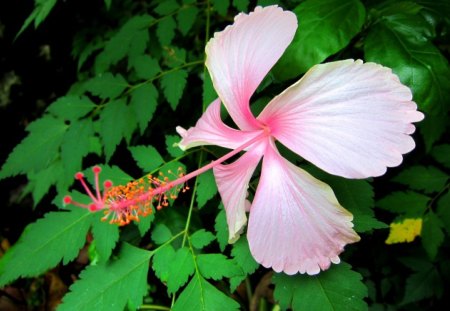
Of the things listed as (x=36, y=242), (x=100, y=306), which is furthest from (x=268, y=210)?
(x=36, y=242)

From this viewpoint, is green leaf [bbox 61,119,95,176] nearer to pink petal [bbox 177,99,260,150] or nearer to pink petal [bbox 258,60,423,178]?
pink petal [bbox 177,99,260,150]

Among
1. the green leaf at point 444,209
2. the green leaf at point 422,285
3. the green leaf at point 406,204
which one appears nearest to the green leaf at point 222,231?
the green leaf at point 406,204

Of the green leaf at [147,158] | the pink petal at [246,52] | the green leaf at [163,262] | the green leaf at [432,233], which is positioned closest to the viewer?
the pink petal at [246,52]

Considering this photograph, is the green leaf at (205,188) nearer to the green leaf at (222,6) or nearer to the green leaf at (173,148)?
the green leaf at (173,148)

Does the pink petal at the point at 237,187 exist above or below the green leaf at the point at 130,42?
below

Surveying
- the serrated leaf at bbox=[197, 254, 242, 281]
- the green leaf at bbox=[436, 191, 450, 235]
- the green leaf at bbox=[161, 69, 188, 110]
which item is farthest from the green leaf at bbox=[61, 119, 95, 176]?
the green leaf at bbox=[436, 191, 450, 235]

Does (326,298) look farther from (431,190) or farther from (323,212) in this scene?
(431,190)

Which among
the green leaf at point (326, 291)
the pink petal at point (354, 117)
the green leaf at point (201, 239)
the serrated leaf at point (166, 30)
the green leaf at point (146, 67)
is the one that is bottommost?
the green leaf at point (326, 291)
